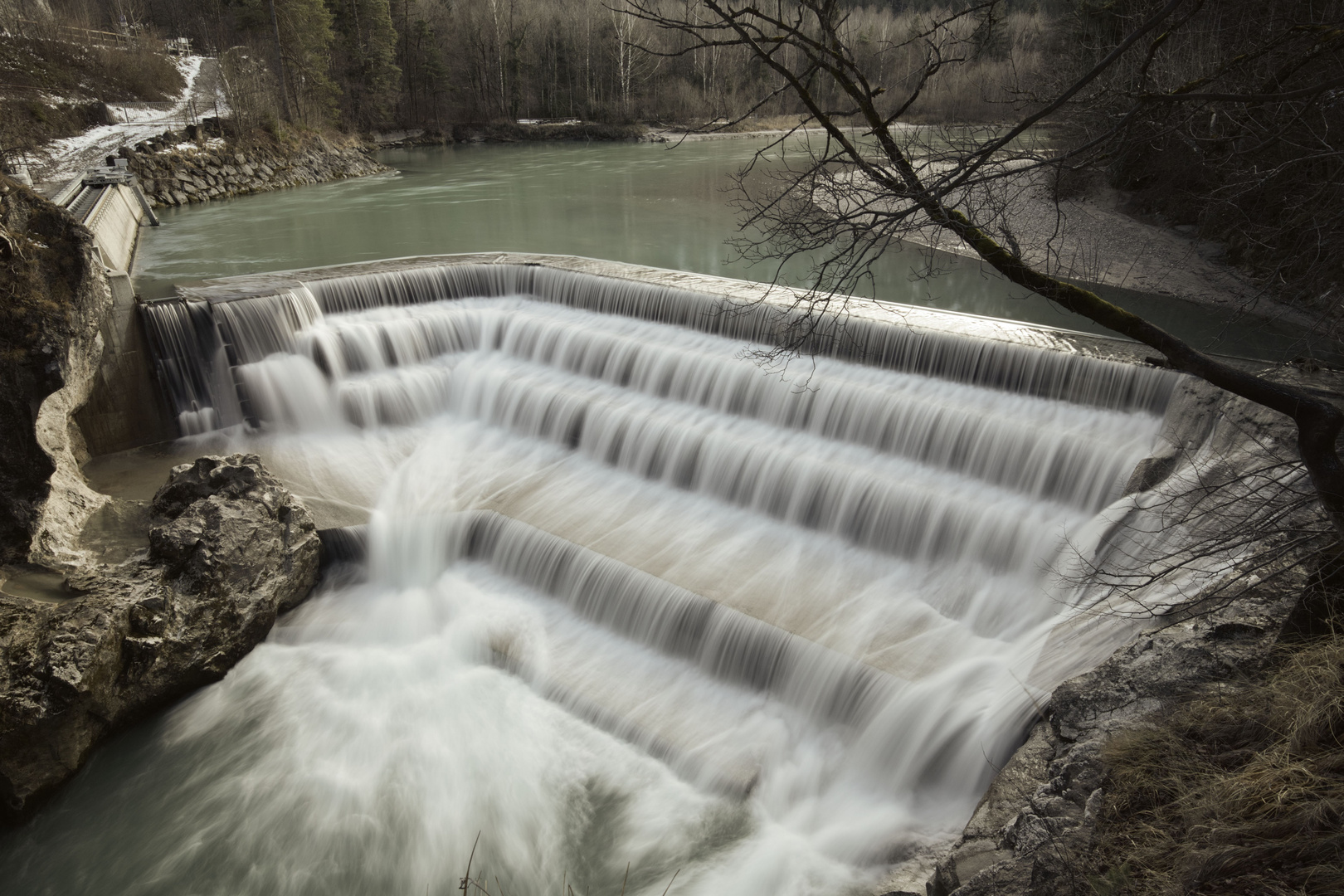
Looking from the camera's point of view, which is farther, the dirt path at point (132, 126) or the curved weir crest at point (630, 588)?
the dirt path at point (132, 126)

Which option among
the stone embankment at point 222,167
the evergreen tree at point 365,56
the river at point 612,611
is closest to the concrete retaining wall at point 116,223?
the stone embankment at point 222,167

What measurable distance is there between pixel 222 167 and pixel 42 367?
22283mm

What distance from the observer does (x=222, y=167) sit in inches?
1029

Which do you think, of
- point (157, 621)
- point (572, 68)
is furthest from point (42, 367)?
point (572, 68)

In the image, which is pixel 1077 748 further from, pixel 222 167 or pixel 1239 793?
pixel 222 167

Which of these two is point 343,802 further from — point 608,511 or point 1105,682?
point 1105,682

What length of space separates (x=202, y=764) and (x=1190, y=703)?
7.29 meters

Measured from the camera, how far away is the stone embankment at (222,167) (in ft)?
76.6

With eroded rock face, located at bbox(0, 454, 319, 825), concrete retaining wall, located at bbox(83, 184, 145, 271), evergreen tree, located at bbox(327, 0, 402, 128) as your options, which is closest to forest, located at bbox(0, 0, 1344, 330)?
evergreen tree, located at bbox(327, 0, 402, 128)

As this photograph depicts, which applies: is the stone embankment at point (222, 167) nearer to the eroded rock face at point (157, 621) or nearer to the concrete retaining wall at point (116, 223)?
the concrete retaining wall at point (116, 223)

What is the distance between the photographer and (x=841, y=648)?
7.05m

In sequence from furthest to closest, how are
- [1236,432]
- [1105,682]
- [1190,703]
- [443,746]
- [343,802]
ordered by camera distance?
1. [1236,432]
2. [443,746]
3. [343,802]
4. [1105,682]
5. [1190,703]

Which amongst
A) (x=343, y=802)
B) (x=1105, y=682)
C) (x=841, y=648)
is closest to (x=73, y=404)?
(x=343, y=802)

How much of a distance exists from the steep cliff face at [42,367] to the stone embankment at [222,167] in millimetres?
17349
